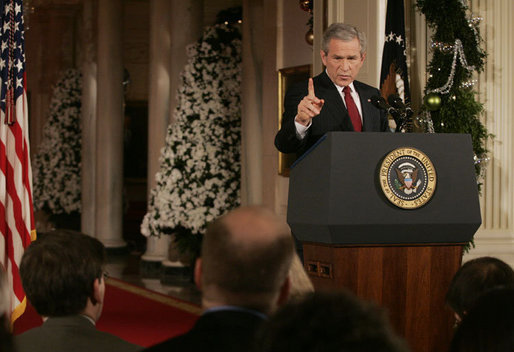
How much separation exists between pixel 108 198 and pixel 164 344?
14188mm

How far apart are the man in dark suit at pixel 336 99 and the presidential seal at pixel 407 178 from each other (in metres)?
0.47

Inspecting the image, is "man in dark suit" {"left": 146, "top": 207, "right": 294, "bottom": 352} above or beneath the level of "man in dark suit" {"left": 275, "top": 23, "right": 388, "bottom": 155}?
beneath

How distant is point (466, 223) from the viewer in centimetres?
405

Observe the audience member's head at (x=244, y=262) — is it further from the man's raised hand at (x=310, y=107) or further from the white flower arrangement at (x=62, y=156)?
the white flower arrangement at (x=62, y=156)

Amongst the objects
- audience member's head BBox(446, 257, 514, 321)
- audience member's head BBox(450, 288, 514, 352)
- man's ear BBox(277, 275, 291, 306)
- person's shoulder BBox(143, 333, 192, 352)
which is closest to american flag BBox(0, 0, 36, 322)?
audience member's head BBox(446, 257, 514, 321)

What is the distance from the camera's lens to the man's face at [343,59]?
4.37 m

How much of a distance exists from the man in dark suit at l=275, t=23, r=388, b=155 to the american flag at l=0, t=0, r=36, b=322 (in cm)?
268

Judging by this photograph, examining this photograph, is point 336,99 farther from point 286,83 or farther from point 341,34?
point 286,83

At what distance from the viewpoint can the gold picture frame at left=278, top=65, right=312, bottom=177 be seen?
36.8 feet

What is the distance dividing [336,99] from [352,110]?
0.34 feet

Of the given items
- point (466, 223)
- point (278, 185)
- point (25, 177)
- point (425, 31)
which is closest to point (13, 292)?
point (25, 177)

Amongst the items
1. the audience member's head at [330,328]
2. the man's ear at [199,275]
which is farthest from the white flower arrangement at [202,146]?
the audience member's head at [330,328]

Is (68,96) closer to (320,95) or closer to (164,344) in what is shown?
(320,95)

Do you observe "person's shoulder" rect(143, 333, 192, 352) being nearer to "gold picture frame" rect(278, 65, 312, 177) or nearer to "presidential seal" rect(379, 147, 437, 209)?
"presidential seal" rect(379, 147, 437, 209)
